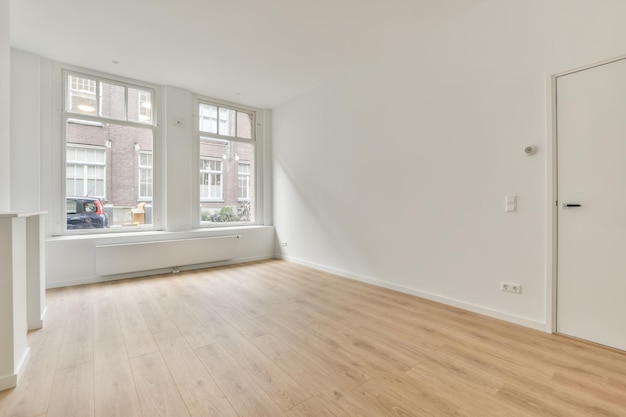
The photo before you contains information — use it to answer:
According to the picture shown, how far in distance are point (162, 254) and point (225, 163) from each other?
2.10 m

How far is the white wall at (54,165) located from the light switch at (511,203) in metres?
4.63

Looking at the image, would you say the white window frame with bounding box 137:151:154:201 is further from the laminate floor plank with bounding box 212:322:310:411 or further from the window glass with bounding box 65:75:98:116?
the laminate floor plank with bounding box 212:322:310:411

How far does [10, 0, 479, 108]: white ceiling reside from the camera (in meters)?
2.95

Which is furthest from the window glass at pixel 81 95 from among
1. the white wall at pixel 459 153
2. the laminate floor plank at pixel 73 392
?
the laminate floor plank at pixel 73 392

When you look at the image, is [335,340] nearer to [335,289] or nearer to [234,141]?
[335,289]

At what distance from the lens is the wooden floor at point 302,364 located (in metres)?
1.63

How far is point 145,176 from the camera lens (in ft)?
16.0

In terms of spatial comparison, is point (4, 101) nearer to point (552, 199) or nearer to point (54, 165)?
point (54, 165)

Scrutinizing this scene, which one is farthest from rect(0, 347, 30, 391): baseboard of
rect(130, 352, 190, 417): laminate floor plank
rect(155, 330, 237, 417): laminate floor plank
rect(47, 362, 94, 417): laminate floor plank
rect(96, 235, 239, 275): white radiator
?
rect(96, 235, 239, 275): white radiator

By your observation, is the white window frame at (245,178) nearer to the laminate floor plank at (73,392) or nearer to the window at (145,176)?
the window at (145,176)

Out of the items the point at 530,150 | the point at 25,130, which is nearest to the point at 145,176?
the point at 25,130

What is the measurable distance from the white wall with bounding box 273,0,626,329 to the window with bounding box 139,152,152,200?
117 inches

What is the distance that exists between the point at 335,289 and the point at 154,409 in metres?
2.59

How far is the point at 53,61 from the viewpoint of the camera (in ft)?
13.3
